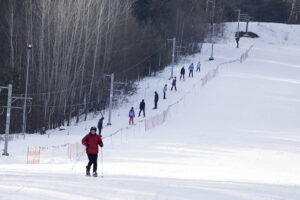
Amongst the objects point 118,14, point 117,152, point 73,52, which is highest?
point 118,14

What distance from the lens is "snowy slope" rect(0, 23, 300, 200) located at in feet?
44.8

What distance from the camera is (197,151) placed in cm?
2747

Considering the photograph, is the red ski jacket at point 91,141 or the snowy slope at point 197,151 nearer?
the snowy slope at point 197,151

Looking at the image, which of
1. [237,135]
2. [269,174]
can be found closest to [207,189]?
[269,174]

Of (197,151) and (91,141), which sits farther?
(197,151)

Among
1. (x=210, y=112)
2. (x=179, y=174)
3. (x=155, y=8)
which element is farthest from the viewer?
(x=155, y=8)

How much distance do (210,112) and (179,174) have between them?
21.0 m

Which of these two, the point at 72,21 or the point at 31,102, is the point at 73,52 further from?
the point at 31,102

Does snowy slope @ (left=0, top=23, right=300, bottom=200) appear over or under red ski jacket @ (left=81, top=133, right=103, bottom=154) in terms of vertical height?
under

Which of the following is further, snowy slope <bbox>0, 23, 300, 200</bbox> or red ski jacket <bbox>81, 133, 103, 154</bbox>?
red ski jacket <bbox>81, 133, 103, 154</bbox>

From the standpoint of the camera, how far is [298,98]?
49719 millimetres

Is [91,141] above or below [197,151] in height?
above

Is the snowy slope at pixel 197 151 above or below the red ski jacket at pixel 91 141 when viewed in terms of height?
below

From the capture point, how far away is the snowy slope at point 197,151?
1364 centimetres
